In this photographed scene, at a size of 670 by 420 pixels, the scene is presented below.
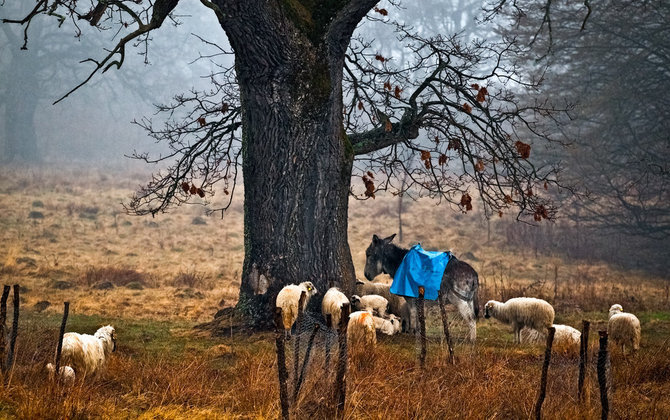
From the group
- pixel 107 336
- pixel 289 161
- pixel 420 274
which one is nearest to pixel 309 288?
pixel 420 274

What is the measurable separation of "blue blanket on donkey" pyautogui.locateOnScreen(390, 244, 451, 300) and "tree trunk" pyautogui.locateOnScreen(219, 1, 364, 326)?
1094 millimetres

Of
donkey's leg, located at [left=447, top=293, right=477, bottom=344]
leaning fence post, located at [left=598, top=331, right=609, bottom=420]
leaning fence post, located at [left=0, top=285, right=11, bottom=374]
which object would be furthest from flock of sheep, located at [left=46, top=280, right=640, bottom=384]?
leaning fence post, located at [left=598, top=331, right=609, bottom=420]

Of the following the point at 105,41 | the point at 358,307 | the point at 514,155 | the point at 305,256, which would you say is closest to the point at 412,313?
the point at 358,307

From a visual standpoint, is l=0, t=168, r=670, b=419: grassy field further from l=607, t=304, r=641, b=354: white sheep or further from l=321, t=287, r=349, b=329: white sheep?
l=321, t=287, r=349, b=329: white sheep

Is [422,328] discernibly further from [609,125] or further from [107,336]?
[609,125]

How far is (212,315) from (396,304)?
4302 millimetres

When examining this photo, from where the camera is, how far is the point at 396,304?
1141 cm

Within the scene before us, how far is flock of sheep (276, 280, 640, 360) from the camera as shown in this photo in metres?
8.30

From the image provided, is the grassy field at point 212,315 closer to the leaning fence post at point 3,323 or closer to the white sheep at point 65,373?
the white sheep at point 65,373

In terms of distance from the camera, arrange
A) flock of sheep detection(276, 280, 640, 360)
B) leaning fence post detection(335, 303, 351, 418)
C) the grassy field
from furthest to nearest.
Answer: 1. flock of sheep detection(276, 280, 640, 360)
2. the grassy field
3. leaning fence post detection(335, 303, 351, 418)

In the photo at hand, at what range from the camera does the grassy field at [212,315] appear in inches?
220

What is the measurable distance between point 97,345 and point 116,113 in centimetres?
6645

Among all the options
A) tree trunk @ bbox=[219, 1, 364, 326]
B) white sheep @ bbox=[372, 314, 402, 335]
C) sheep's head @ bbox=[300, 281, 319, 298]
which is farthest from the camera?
white sheep @ bbox=[372, 314, 402, 335]

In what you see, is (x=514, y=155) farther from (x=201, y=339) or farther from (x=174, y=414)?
(x=174, y=414)
